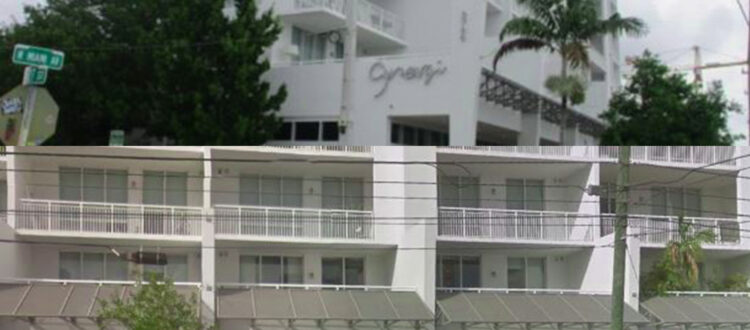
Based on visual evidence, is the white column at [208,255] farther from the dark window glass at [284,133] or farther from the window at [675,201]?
the window at [675,201]

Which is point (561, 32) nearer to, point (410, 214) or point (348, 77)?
point (410, 214)

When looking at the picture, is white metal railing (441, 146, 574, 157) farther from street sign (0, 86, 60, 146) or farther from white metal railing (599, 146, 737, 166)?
street sign (0, 86, 60, 146)

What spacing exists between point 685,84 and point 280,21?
1036cm

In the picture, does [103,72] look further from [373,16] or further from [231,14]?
[373,16]

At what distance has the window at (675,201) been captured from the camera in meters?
16.0

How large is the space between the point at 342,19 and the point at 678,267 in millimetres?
7601

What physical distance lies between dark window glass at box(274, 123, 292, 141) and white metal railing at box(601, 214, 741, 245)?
5230 mm

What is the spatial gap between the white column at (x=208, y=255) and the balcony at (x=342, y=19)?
5112mm

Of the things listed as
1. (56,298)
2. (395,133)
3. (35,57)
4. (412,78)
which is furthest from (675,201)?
(35,57)

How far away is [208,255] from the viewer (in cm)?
1470

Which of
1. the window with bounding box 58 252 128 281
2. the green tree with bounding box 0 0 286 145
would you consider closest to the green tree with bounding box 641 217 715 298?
the green tree with bounding box 0 0 286 145

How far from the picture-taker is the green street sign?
7.24 metres

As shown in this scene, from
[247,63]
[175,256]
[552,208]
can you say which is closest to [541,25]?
[552,208]

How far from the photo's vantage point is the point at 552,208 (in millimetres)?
15969
